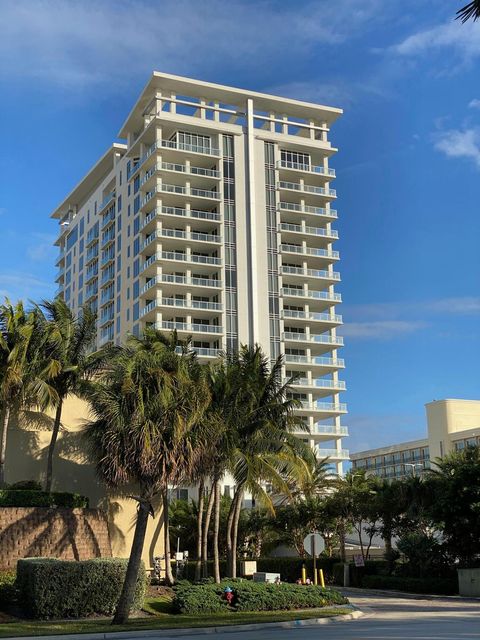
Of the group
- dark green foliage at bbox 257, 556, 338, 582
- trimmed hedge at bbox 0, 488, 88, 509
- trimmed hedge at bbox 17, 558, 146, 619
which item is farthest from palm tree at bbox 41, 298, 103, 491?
dark green foliage at bbox 257, 556, 338, 582

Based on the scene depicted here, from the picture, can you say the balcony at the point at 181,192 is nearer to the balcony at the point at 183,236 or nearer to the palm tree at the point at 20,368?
the balcony at the point at 183,236

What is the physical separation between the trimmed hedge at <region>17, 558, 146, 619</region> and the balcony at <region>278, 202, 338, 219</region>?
6785cm

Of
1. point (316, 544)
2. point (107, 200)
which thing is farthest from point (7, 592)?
point (107, 200)

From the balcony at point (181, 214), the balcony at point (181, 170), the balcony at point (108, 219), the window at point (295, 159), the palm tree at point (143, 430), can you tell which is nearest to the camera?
the palm tree at point (143, 430)

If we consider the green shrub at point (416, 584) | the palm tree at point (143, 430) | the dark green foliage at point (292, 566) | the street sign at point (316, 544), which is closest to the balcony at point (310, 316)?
the dark green foliage at point (292, 566)

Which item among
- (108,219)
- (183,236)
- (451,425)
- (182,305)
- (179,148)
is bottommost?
(451,425)

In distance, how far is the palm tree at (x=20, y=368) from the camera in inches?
1425

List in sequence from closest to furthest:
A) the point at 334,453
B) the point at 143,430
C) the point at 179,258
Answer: the point at 143,430 < the point at 179,258 < the point at 334,453

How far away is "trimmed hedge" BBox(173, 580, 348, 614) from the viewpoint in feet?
93.1

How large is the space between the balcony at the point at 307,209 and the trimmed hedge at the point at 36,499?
202ft

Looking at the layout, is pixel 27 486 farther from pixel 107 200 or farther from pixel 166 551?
pixel 107 200

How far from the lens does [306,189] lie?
9488 cm

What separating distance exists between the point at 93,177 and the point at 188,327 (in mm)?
36086

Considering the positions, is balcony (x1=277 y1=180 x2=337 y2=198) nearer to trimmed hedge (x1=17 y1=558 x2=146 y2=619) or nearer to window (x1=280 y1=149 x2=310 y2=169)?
window (x1=280 y1=149 x2=310 y2=169)
